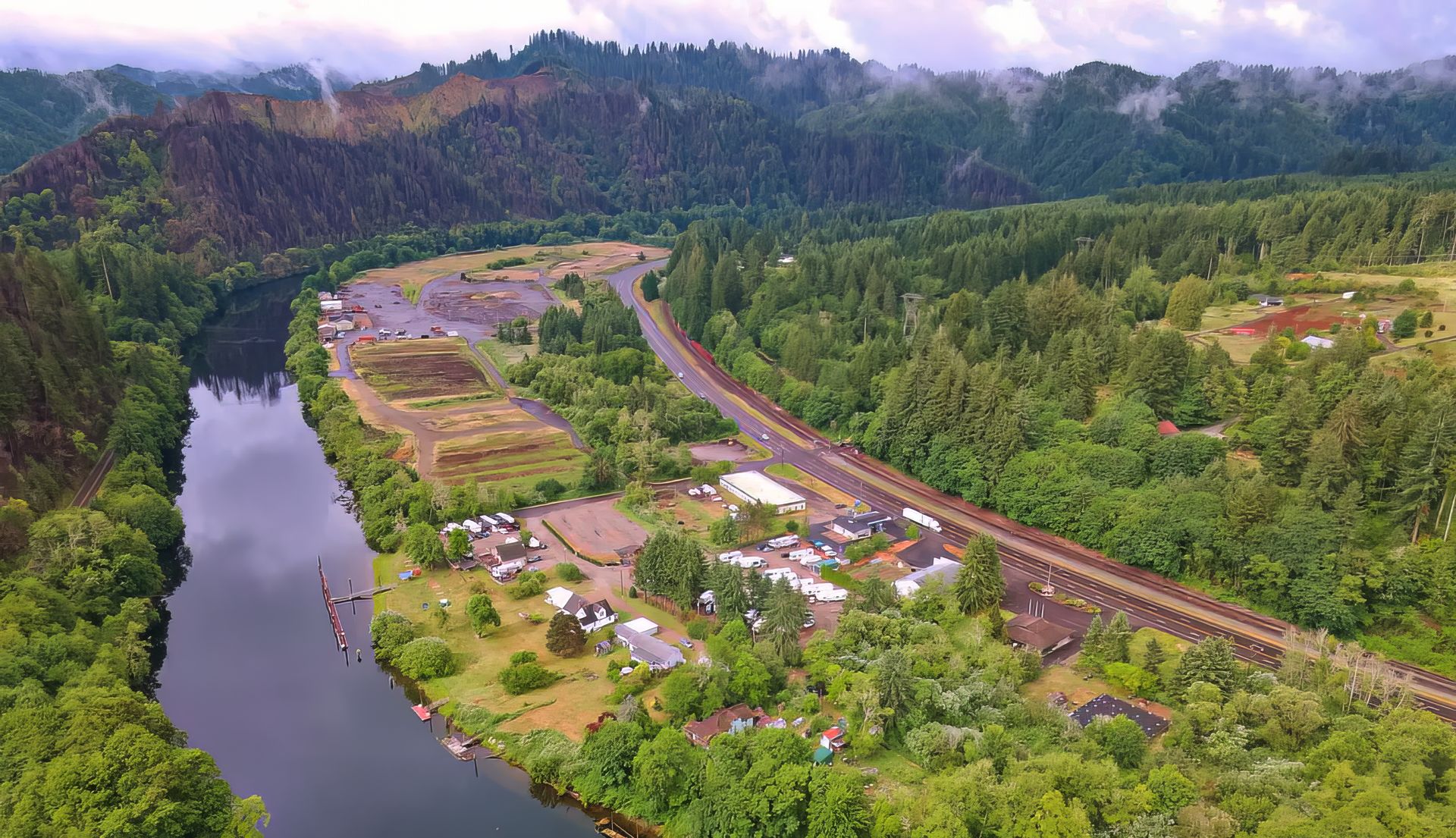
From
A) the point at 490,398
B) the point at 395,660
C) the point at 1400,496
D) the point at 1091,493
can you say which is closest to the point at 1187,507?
the point at 1091,493

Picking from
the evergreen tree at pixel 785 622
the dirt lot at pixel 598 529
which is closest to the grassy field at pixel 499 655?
the dirt lot at pixel 598 529

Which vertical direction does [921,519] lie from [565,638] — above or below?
above

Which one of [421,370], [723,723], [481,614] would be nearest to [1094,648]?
[723,723]

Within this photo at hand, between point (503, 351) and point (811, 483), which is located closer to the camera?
point (811, 483)

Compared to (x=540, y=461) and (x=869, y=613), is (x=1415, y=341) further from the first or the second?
(x=540, y=461)

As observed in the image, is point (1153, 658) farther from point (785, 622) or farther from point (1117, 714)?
point (785, 622)

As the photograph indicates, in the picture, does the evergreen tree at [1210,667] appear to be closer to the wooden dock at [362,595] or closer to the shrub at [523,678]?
the shrub at [523,678]

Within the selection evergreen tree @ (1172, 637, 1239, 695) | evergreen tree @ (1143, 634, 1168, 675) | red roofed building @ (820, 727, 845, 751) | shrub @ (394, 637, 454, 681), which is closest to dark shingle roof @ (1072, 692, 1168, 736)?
evergreen tree @ (1172, 637, 1239, 695)

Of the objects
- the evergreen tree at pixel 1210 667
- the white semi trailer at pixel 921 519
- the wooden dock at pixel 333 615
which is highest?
the evergreen tree at pixel 1210 667
